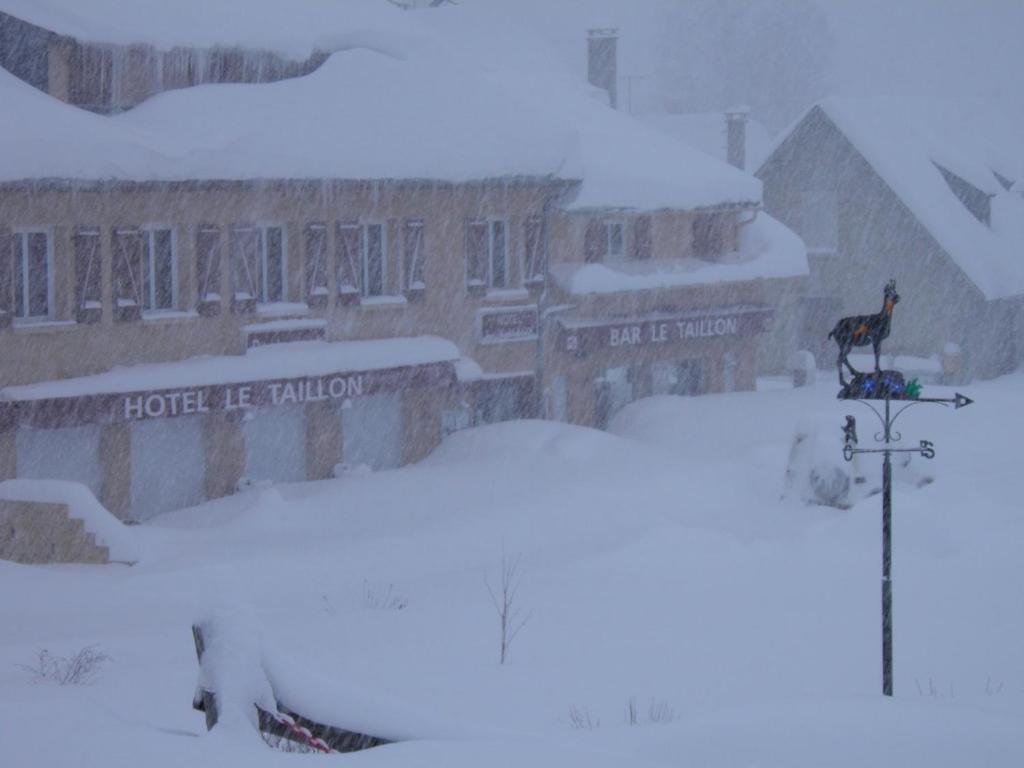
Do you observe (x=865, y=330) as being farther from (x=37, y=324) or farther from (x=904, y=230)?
(x=904, y=230)

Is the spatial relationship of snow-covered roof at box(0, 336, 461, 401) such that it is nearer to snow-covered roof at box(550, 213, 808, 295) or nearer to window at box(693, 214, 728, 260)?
snow-covered roof at box(550, 213, 808, 295)

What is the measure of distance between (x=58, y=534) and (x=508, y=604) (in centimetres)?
712

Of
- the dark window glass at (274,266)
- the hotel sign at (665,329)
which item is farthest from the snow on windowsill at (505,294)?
the dark window glass at (274,266)

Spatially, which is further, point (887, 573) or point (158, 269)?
point (158, 269)

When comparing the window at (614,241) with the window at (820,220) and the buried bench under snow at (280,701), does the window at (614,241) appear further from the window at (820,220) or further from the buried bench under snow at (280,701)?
the buried bench under snow at (280,701)

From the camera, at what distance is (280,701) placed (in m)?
6.82

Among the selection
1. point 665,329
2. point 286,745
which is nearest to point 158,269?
point 665,329

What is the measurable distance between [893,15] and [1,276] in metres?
93.3

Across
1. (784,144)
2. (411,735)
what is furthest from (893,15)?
(411,735)

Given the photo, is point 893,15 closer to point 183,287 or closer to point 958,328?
point 958,328

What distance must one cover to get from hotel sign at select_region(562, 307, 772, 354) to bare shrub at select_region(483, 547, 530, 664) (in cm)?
892

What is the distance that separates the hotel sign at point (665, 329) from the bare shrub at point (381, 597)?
36.3 feet

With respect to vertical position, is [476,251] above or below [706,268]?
above

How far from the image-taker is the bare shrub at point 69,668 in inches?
502
